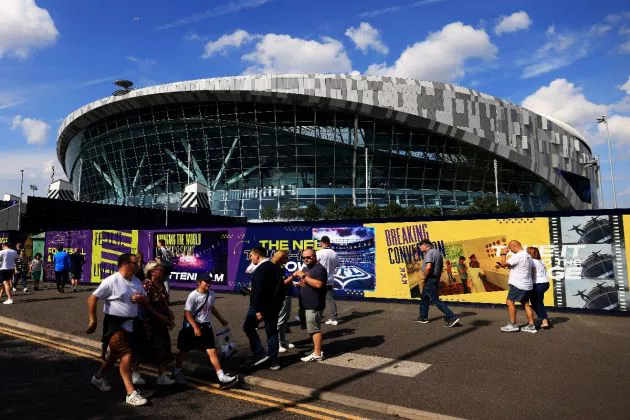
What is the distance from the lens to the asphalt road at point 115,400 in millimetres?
4516

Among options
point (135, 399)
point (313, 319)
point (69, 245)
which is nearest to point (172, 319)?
point (135, 399)

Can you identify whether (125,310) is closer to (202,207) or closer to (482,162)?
(202,207)

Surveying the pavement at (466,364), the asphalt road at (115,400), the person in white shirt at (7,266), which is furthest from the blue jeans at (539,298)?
the person in white shirt at (7,266)

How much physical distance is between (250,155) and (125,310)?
4911 centimetres

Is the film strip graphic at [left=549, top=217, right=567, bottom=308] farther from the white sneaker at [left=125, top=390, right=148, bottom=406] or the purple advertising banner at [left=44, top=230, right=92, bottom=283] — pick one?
the purple advertising banner at [left=44, top=230, right=92, bottom=283]

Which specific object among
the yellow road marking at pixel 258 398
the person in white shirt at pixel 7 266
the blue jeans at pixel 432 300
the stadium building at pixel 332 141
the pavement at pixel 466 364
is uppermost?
the stadium building at pixel 332 141

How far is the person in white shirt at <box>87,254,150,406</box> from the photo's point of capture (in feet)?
16.1

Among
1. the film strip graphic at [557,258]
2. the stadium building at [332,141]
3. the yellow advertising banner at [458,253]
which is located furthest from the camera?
the stadium building at [332,141]

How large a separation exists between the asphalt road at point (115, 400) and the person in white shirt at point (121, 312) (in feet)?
0.97

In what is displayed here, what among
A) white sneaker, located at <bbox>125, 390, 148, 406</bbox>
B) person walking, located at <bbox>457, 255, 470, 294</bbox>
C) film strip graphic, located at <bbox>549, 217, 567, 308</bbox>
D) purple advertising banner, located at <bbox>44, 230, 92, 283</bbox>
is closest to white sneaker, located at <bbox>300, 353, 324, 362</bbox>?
white sneaker, located at <bbox>125, 390, 148, 406</bbox>

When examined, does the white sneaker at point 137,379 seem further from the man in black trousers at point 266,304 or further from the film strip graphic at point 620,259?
the film strip graphic at point 620,259

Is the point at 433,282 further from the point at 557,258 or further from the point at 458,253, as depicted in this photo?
the point at 557,258

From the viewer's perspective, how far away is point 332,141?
5159 cm

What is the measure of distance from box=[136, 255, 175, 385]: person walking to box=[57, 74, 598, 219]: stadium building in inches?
1735
